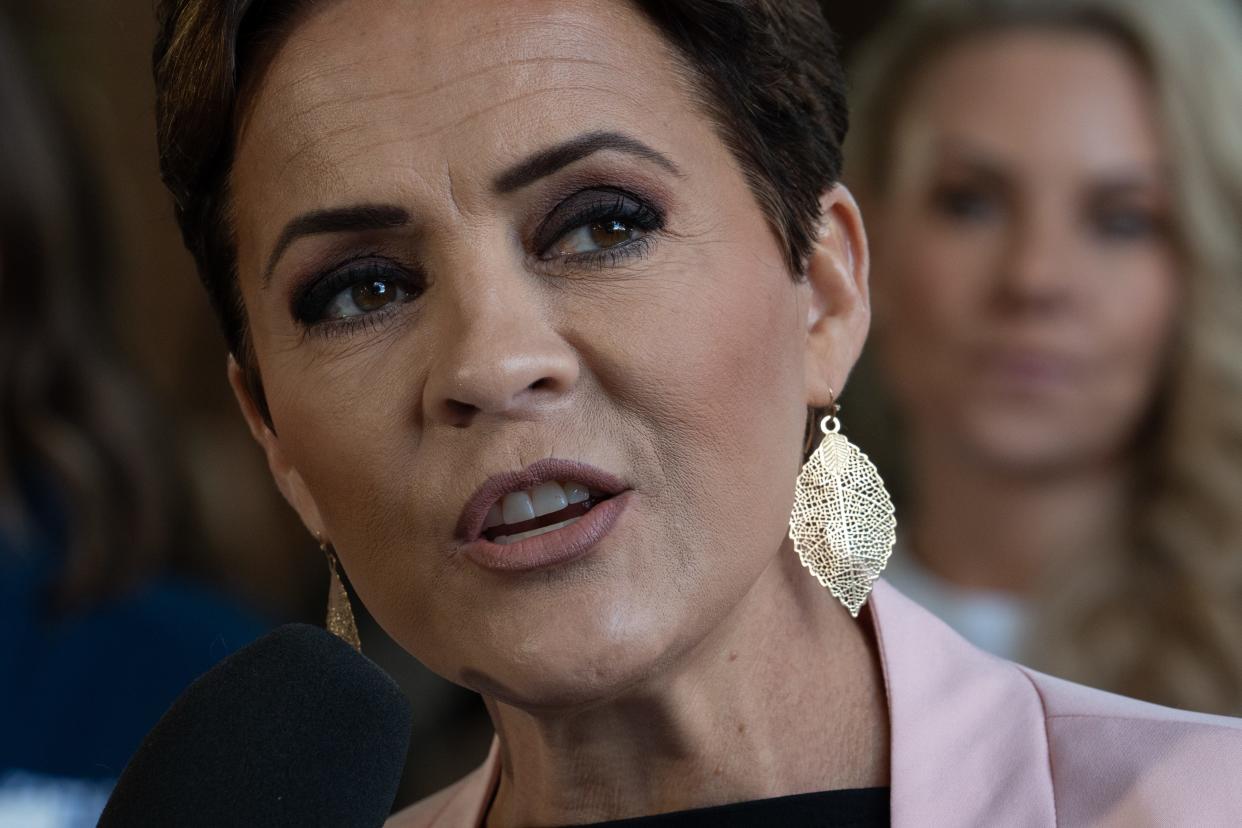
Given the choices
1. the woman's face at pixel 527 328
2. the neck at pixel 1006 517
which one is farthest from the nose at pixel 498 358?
the neck at pixel 1006 517

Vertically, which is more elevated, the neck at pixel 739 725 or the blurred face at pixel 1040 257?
the neck at pixel 739 725

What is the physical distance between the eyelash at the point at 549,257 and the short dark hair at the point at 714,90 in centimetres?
13

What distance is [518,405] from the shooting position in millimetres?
1527

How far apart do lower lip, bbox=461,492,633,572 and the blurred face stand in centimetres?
217

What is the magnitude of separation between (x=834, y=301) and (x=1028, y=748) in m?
0.47

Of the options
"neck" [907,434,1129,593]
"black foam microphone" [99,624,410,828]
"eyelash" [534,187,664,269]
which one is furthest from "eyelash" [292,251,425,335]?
"neck" [907,434,1129,593]

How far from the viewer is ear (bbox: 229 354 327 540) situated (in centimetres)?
183

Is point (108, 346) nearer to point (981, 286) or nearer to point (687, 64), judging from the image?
point (981, 286)

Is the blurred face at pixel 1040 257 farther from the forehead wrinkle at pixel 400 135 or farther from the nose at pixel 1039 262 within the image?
the forehead wrinkle at pixel 400 135

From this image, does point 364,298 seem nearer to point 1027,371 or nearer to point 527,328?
point 527,328

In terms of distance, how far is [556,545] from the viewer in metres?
1.54

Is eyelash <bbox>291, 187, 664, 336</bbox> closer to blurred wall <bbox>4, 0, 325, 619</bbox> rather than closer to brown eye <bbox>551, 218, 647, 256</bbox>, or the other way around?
brown eye <bbox>551, 218, 647, 256</bbox>

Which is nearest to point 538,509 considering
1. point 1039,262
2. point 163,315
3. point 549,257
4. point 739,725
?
point 549,257

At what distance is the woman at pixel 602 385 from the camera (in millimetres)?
1557
